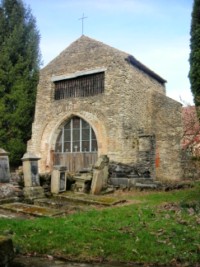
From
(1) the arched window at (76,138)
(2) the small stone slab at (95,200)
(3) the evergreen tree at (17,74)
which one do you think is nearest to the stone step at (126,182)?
(2) the small stone slab at (95,200)

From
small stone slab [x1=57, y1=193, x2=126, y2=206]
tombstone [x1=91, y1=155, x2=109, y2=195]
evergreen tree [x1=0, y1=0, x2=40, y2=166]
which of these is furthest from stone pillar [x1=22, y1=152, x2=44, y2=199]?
evergreen tree [x1=0, y1=0, x2=40, y2=166]

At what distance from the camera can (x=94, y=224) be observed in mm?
6965

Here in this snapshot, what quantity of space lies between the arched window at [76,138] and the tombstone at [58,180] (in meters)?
5.68

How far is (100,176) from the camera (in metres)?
13.3

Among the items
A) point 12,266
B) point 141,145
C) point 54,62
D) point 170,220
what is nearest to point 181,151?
point 141,145

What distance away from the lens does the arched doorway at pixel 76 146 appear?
18.9m

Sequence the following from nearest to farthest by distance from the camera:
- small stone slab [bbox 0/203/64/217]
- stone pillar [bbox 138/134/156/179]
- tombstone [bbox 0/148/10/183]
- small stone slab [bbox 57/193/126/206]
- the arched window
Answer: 1. small stone slab [bbox 0/203/64/217]
2. small stone slab [bbox 57/193/126/206]
3. tombstone [bbox 0/148/10/183]
4. stone pillar [bbox 138/134/156/179]
5. the arched window

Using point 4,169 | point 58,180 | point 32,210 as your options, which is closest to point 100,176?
point 58,180

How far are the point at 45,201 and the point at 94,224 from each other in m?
3.96

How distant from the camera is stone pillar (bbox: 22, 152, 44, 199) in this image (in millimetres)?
11550

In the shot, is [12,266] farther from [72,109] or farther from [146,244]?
[72,109]

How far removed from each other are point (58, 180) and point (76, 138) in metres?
7.08

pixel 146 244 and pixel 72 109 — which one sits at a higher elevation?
pixel 72 109

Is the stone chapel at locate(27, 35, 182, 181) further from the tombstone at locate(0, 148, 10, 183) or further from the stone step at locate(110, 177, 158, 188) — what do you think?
the tombstone at locate(0, 148, 10, 183)
